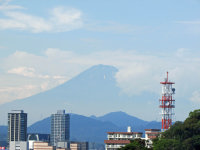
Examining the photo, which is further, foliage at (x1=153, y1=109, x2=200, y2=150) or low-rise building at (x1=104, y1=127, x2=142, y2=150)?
low-rise building at (x1=104, y1=127, x2=142, y2=150)

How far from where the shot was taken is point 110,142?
12512 cm

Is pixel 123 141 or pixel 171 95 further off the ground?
pixel 171 95

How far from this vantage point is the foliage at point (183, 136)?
79.8 meters

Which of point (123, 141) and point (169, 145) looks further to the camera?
point (123, 141)

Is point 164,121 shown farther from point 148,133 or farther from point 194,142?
point 194,142

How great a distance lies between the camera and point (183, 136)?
84.9 metres

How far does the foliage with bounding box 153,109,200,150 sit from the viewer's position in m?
79.8

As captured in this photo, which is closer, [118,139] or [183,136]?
A: [183,136]

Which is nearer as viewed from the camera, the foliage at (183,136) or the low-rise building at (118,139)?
the foliage at (183,136)

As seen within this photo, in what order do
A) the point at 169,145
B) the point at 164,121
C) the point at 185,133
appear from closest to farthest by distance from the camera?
the point at 169,145
the point at 185,133
the point at 164,121

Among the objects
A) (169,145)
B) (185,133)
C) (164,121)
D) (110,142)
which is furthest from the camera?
(110,142)

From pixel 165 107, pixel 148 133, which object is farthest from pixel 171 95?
pixel 148 133

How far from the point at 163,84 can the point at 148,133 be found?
1283cm

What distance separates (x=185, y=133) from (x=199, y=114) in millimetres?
5551
